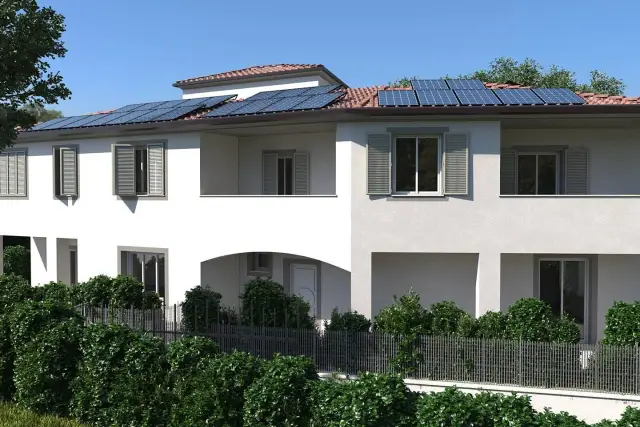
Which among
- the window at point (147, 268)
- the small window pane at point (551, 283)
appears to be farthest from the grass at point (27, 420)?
the small window pane at point (551, 283)

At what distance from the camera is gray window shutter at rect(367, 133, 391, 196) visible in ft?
48.2

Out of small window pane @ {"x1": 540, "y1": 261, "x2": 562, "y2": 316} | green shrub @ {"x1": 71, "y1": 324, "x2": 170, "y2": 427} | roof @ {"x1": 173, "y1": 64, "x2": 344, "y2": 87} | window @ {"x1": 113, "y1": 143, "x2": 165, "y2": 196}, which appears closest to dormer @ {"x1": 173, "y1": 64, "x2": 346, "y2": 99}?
roof @ {"x1": 173, "y1": 64, "x2": 344, "y2": 87}

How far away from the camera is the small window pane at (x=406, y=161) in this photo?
14852mm

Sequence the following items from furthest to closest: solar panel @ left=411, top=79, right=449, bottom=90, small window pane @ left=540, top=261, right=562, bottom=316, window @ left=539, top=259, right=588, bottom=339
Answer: solar panel @ left=411, top=79, right=449, bottom=90, small window pane @ left=540, top=261, right=562, bottom=316, window @ left=539, top=259, right=588, bottom=339

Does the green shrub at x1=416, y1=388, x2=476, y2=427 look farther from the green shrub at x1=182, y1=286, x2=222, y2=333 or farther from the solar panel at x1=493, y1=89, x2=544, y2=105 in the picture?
the solar panel at x1=493, y1=89, x2=544, y2=105

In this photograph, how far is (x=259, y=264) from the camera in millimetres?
19078

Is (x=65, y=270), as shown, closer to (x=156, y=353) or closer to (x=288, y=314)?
(x=288, y=314)

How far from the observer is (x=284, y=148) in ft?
60.3

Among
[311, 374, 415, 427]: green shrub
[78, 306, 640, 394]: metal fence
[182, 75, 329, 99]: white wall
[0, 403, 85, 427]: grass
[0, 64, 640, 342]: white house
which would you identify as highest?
[182, 75, 329, 99]: white wall

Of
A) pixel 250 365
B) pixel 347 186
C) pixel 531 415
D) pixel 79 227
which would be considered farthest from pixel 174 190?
pixel 531 415

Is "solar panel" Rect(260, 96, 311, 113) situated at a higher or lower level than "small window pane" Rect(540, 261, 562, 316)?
higher

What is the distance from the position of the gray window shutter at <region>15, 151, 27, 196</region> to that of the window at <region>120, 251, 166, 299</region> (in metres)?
5.75

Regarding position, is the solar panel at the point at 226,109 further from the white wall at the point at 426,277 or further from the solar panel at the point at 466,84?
the solar panel at the point at 466,84

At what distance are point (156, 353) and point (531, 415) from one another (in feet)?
21.3
